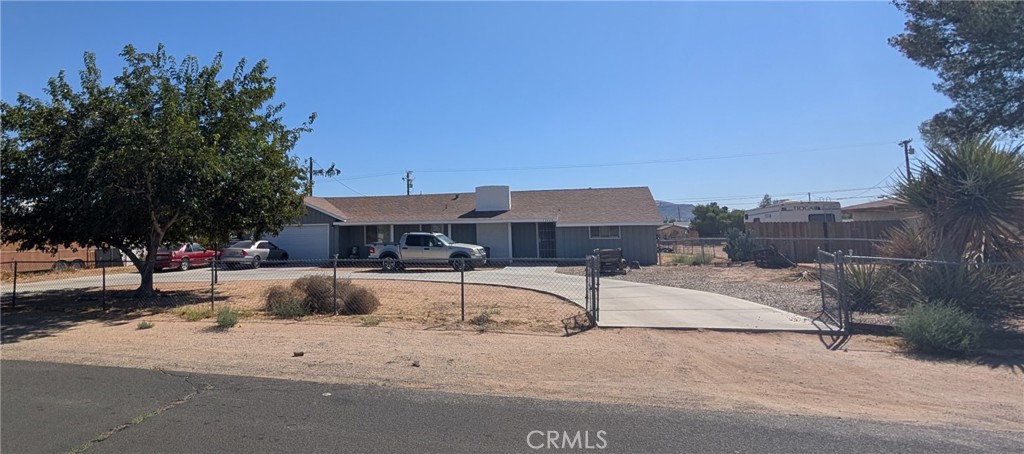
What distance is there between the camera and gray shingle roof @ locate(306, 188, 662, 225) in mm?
29656

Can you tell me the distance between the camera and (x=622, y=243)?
28703 mm

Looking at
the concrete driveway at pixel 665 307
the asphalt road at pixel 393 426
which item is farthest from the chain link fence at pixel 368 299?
the asphalt road at pixel 393 426

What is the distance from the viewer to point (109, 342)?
9562 millimetres

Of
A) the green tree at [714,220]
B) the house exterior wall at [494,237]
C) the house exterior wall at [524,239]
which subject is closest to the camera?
the house exterior wall at [524,239]

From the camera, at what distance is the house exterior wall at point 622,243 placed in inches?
1112

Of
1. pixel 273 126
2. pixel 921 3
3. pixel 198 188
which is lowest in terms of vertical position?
pixel 198 188

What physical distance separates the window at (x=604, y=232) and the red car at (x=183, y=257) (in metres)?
18.6

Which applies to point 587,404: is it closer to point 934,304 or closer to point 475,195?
point 934,304

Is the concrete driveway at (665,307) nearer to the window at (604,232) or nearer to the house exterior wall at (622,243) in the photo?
the house exterior wall at (622,243)

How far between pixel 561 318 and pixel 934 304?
240 inches

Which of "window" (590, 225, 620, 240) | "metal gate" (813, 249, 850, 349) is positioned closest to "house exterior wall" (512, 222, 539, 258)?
"window" (590, 225, 620, 240)

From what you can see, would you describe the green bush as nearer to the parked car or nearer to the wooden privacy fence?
the wooden privacy fence

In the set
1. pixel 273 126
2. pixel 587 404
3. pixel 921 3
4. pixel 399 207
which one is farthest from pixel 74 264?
pixel 921 3

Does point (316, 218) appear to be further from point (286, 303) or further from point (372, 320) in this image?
point (372, 320)
